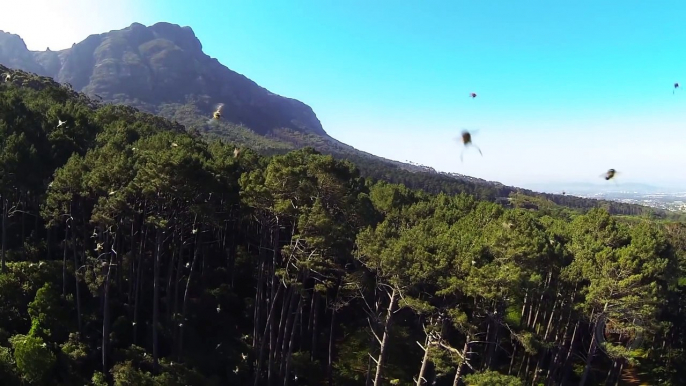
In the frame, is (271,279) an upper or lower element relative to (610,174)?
lower

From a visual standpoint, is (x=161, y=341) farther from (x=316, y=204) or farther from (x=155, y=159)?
(x=316, y=204)

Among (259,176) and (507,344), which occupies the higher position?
(259,176)

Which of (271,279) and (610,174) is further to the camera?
(271,279)

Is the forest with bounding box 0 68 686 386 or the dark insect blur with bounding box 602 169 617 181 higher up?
the dark insect blur with bounding box 602 169 617 181

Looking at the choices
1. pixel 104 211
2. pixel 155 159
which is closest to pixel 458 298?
pixel 155 159

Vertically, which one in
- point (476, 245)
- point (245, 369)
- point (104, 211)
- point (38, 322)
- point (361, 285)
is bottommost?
point (245, 369)

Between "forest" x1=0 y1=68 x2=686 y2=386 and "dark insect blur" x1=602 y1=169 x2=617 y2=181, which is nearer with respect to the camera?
"dark insect blur" x1=602 y1=169 x2=617 y2=181

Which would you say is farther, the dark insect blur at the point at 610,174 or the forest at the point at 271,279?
the forest at the point at 271,279

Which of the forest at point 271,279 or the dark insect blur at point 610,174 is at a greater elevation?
the dark insect blur at point 610,174
